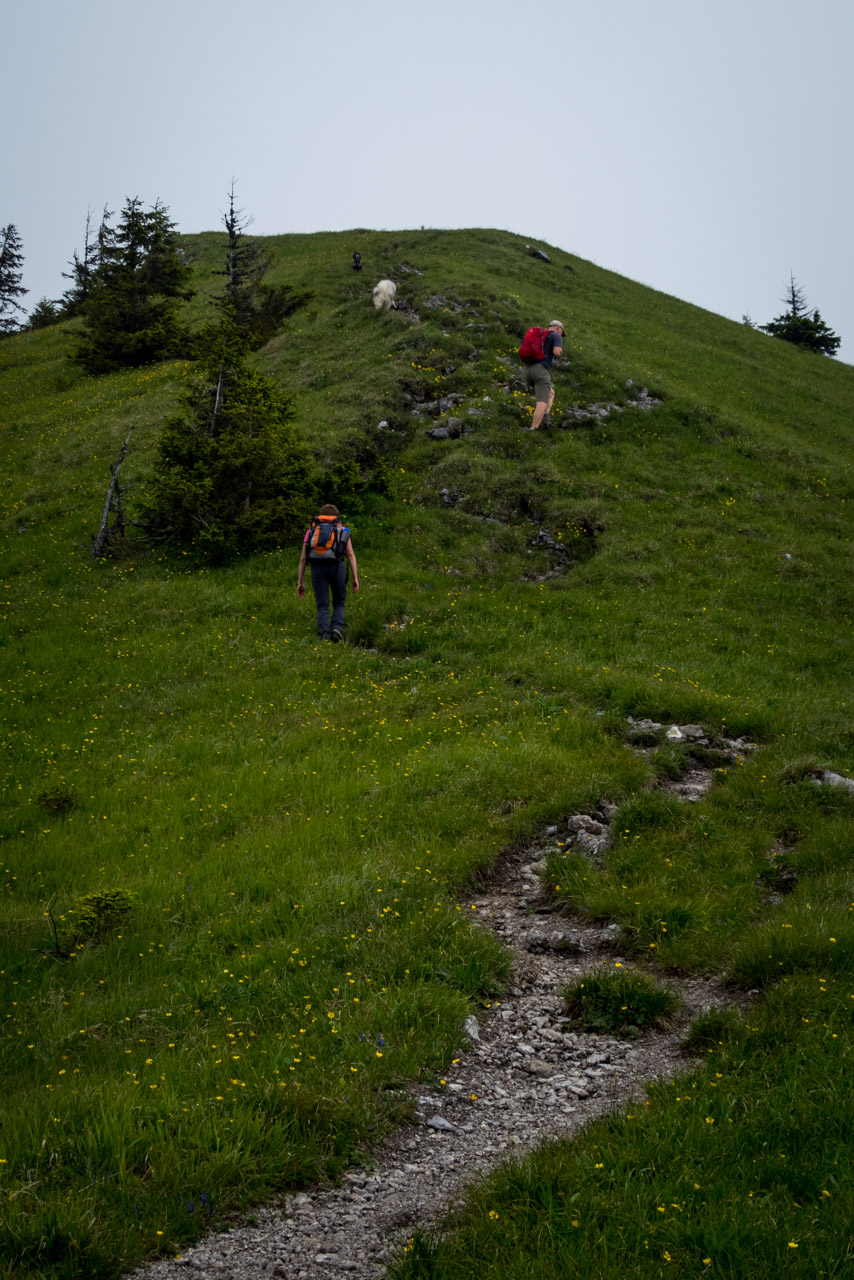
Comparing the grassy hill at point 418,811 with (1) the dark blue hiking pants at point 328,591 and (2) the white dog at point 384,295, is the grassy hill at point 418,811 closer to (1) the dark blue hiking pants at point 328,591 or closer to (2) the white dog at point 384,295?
(1) the dark blue hiking pants at point 328,591

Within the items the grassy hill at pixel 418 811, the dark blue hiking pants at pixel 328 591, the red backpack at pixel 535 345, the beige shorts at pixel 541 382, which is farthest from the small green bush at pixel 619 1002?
the red backpack at pixel 535 345

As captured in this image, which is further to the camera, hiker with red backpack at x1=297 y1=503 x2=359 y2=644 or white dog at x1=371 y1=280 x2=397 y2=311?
white dog at x1=371 y1=280 x2=397 y2=311

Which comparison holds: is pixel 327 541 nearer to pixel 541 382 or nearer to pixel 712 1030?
pixel 712 1030

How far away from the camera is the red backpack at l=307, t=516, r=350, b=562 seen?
14.9 m

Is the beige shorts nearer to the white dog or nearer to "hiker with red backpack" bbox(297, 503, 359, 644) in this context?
"hiker with red backpack" bbox(297, 503, 359, 644)

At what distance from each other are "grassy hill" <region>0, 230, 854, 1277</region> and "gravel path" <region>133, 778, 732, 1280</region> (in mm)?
182

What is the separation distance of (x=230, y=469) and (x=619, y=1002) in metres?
15.5

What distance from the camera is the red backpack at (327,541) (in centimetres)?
1486

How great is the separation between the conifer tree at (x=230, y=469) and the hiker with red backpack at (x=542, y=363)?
7763mm

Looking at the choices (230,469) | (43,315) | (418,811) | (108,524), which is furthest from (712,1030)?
(43,315)

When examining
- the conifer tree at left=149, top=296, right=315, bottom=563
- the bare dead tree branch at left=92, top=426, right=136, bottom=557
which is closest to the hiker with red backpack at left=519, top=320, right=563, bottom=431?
the conifer tree at left=149, top=296, right=315, bottom=563

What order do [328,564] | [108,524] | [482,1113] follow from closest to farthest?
[482,1113] < [328,564] < [108,524]

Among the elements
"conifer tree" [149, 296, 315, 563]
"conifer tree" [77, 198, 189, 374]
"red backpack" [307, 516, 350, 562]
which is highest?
"conifer tree" [77, 198, 189, 374]

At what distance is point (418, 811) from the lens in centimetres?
909
